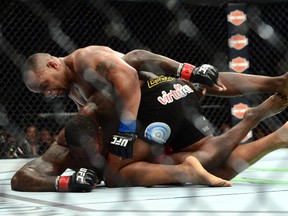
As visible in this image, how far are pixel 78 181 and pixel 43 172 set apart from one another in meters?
0.21

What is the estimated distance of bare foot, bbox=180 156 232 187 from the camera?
1.97m

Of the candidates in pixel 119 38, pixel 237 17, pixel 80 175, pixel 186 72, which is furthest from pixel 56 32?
pixel 80 175

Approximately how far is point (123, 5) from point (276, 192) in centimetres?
314

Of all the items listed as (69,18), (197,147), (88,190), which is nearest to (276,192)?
(197,147)

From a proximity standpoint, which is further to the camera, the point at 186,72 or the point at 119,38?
the point at 119,38

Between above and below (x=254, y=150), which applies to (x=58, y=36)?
below

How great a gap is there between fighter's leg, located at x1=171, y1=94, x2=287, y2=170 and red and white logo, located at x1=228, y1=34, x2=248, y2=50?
2036 mm

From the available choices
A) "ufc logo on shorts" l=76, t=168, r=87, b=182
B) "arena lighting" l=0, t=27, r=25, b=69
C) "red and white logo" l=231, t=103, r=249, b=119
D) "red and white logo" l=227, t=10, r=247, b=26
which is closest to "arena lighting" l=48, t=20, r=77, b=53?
"arena lighting" l=0, t=27, r=25, b=69

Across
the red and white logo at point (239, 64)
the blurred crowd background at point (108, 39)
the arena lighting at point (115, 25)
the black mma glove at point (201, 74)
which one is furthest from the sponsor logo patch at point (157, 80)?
the red and white logo at point (239, 64)

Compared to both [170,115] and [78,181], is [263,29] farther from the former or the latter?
[78,181]

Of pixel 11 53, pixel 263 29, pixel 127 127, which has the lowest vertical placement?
pixel 11 53

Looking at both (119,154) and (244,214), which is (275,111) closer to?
(119,154)

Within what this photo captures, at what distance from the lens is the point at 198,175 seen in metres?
1.98

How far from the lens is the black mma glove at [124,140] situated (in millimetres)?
1942
